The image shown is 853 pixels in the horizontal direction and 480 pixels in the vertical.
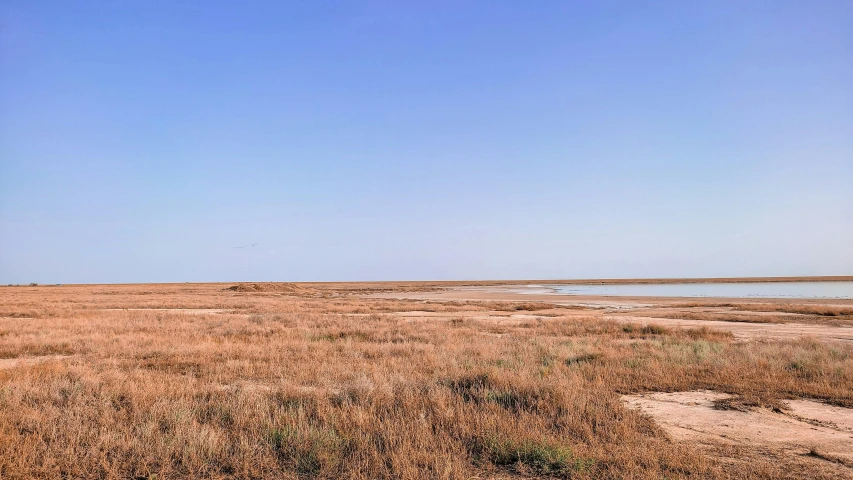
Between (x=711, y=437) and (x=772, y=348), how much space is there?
9591 mm

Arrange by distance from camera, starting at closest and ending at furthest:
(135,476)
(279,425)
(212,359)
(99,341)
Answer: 1. (135,476)
2. (279,425)
3. (212,359)
4. (99,341)

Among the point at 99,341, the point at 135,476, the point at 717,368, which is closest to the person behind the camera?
the point at 135,476

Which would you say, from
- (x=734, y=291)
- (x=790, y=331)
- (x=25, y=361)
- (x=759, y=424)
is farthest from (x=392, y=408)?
(x=734, y=291)

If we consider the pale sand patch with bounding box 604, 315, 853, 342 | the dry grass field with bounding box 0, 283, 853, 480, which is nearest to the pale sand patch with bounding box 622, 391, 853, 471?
the dry grass field with bounding box 0, 283, 853, 480

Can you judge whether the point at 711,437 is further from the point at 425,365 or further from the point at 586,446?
the point at 425,365

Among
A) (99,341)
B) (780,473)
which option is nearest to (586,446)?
(780,473)

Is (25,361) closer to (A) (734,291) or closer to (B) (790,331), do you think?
(B) (790,331)

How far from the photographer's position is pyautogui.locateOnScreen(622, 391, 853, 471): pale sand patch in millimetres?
6676

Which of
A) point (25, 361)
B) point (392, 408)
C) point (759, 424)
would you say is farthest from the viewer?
point (25, 361)

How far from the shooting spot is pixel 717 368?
38.7 ft

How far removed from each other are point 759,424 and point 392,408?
5938 millimetres

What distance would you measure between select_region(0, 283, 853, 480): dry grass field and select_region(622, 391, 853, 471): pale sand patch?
0.11 meters

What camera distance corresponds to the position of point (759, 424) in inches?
303

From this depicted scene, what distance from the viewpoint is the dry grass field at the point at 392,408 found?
566cm
